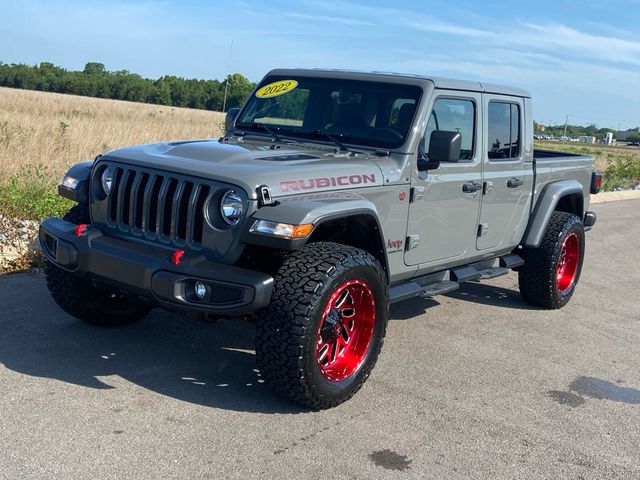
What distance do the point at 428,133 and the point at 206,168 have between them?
5.66 feet

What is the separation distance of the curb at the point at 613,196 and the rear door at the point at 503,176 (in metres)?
10.0

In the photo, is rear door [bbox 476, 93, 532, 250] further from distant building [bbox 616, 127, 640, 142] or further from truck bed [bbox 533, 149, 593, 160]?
distant building [bbox 616, 127, 640, 142]

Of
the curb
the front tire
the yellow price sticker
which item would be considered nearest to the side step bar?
the front tire

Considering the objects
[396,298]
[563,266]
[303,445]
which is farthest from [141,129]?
[303,445]

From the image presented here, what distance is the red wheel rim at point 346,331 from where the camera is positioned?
4160 mm

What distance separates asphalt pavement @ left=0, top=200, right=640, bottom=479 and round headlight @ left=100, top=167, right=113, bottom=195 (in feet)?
3.49

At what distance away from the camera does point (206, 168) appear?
4.11 metres

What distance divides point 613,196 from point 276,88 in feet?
42.6

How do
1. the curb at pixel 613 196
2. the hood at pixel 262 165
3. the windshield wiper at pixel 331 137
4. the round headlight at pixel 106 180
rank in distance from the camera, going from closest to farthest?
the hood at pixel 262 165
the round headlight at pixel 106 180
the windshield wiper at pixel 331 137
the curb at pixel 613 196

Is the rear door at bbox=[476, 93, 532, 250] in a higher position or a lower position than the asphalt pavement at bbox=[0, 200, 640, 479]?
higher

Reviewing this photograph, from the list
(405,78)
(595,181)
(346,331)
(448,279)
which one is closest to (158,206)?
(346,331)

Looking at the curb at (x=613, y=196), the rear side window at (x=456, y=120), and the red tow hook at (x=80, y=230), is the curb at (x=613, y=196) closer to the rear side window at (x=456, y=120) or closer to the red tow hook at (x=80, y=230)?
the rear side window at (x=456, y=120)

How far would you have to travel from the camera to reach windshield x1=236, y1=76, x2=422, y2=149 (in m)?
5.10

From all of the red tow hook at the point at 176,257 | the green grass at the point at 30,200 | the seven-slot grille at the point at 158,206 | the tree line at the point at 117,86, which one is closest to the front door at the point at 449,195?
the seven-slot grille at the point at 158,206
